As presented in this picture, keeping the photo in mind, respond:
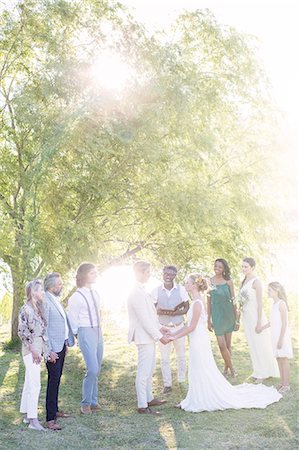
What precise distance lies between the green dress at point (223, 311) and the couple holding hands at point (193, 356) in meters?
1.68

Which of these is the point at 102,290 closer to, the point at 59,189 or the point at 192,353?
the point at 59,189

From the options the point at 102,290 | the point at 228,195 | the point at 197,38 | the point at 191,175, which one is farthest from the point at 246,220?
the point at 102,290

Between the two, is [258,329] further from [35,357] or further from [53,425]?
[35,357]

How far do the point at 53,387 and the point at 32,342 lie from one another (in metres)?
0.73

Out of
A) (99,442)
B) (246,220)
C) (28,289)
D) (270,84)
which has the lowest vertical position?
(99,442)

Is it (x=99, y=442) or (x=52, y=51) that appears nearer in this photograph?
(x=99, y=442)

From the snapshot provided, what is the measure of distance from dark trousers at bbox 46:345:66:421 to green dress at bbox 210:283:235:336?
3.22 m

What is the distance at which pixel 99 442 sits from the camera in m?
7.58

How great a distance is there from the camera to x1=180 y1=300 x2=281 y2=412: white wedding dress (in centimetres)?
888

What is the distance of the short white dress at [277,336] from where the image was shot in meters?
9.85

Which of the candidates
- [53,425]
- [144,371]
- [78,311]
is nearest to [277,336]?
[144,371]

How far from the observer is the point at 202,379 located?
8984 mm

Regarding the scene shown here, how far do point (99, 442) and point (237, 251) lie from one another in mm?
7575

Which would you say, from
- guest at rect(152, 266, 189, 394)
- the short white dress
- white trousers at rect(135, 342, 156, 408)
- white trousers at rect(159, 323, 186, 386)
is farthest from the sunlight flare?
white trousers at rect(135, 342, 156, 408)
